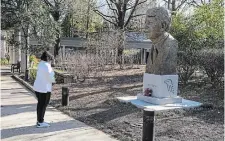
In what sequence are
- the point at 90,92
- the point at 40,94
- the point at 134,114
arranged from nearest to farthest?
the point at 40,94
the point at 134,114
the point at 90,92

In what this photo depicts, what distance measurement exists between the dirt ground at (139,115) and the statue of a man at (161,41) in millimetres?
1368

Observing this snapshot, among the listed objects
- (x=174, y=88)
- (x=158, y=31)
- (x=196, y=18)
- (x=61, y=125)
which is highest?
(x=196, y=18)

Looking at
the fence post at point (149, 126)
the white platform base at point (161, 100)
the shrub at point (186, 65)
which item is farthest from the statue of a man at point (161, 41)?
the fence post at point (149, 126)

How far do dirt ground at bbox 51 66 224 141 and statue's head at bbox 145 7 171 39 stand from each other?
2191mm

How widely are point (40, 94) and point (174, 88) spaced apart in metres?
3.93

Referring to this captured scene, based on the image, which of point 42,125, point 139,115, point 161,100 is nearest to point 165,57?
point 161,100

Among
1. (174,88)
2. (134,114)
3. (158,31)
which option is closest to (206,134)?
(134,114)

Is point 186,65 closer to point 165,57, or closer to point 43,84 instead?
point 165,57

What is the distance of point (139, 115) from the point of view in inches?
327

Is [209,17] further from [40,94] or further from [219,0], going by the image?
[40,94]

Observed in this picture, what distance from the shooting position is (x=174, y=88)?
9.61 meters

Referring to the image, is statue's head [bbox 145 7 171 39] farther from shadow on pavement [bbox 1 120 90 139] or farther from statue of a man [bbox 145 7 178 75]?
shadow on pavement [bbox 1 120 90 139]

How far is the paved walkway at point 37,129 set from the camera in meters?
6.59

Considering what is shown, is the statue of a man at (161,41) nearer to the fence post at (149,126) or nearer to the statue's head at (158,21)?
the statue's head at (158,21)
